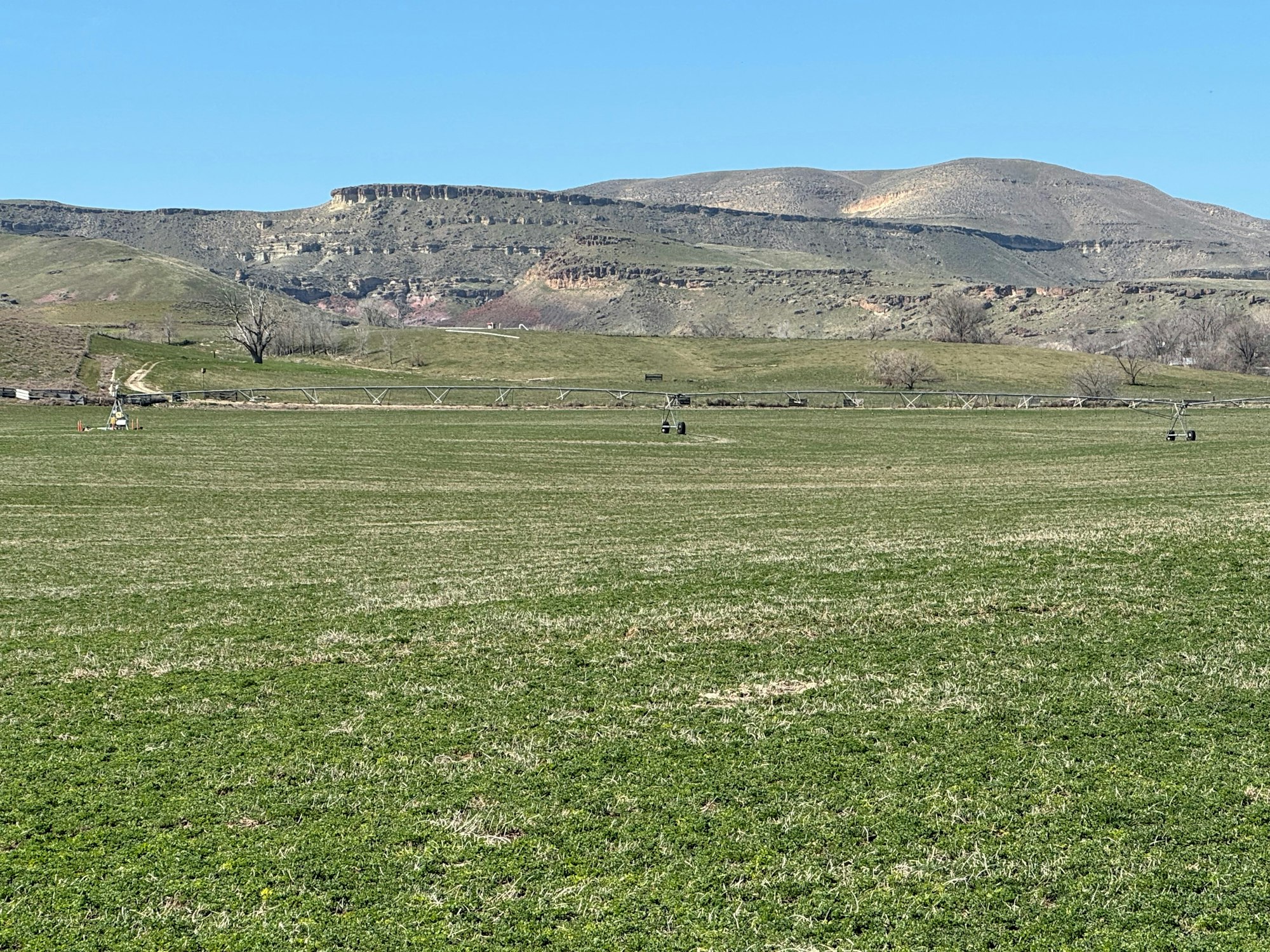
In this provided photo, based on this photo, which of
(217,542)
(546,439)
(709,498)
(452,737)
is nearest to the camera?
(452,737)

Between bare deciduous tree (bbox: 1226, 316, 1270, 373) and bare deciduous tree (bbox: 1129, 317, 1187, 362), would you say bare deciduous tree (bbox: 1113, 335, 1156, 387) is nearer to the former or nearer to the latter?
bare deciduous tree (bbox: 1129, 317, 1187, 362)

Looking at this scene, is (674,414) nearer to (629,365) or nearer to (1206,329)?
(629,365)

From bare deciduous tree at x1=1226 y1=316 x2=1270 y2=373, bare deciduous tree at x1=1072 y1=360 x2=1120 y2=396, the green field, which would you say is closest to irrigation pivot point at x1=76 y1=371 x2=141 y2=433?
the green field

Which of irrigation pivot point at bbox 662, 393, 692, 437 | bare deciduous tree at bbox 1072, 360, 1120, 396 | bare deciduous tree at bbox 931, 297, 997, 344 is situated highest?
bare deciduous tree at bbox 931, 297, 997, 344

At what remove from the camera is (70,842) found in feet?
28.6

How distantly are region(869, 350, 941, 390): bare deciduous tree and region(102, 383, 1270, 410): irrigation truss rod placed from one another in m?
10.9

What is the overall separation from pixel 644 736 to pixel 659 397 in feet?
321

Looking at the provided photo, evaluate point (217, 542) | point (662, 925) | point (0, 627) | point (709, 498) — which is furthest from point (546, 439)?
point (662, 925)

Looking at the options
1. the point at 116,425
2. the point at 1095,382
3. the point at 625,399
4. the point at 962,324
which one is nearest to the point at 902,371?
the point at 1095,382

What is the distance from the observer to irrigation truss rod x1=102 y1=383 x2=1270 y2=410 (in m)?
98.9

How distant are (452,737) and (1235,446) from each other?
47369 millimetres

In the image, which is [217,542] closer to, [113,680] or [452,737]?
[113,680]

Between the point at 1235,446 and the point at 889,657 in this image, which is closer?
the point at 889,657

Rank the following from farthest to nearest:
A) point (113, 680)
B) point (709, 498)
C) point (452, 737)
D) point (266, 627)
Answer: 1. point (709, 498)
2. point (266, 627)
3. point (113, 680)
4. point (452, 737)
